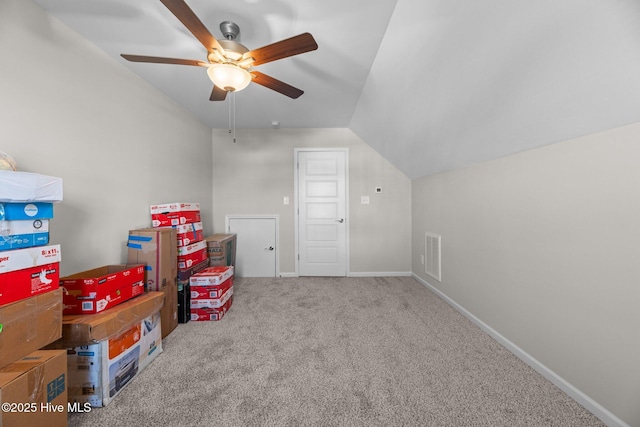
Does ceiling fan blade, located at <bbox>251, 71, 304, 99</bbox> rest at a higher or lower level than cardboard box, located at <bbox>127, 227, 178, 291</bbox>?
higher

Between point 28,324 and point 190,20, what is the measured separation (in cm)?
158

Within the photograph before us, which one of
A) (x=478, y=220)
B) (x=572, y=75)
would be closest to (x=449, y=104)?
(x=572, y=75)

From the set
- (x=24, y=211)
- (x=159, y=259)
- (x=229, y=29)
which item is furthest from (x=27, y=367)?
(x=229, y=29)

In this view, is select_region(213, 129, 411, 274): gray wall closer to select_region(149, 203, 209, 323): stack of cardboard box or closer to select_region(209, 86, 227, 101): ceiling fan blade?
select_region(149, 203, 209, 323): stack of cardboard box

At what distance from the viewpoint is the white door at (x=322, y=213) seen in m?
3.70

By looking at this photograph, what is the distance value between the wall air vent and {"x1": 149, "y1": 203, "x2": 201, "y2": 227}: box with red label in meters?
2.95

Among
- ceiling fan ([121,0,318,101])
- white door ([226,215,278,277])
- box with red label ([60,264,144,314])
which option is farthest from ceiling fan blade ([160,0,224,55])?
white door ([226,215,278,277])

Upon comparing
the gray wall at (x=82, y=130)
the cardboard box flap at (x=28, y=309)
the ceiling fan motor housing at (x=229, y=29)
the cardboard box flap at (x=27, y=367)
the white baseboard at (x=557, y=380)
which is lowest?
the white baseboard at (x=557, y=380)

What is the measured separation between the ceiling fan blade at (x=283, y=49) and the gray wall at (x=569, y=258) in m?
1.66

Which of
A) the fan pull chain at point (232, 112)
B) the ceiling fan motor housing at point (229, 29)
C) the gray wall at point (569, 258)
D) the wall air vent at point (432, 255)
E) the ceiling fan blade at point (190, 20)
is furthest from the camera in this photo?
the wall air vent at point (432, 255)

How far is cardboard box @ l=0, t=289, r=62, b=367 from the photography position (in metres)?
0.96

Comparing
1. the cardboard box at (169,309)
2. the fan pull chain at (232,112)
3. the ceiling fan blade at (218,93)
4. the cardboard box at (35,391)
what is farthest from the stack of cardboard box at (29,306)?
the fan pull chain at (232,112)

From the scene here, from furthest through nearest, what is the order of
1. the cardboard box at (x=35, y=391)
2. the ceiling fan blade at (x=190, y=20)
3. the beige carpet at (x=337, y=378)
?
Answer: the beige carpet at (x=337, y=378) < the ceiling fan blade at (x=190, y=20) < the cardboard box at (x=35, y=391)

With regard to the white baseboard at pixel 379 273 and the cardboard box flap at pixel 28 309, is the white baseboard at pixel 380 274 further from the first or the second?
the cardboard box flap at pixel 28 309
